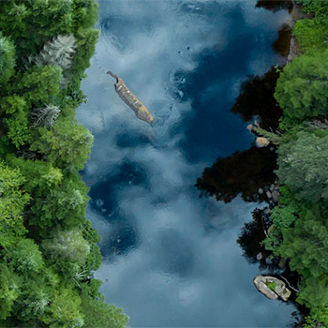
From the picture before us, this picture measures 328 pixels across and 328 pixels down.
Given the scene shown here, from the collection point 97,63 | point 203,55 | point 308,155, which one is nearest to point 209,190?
point 308,155

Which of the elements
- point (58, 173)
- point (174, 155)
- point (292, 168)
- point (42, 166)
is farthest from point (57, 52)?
point (292, 168)

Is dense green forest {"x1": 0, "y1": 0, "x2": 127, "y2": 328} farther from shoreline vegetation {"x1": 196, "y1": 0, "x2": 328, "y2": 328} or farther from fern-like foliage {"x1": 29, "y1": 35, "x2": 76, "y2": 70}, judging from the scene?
shoreline vegetation {"x1": 196, "y1": 0, "x2": 328, "y2": 328}

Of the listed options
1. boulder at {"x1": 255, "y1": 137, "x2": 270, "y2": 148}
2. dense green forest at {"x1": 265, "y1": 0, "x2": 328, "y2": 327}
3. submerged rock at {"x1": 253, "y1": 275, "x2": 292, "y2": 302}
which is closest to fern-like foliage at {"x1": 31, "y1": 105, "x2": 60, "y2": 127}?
dense green forest at {"x1": 265, "y1": 0, "x2": 328, "y2": 327}

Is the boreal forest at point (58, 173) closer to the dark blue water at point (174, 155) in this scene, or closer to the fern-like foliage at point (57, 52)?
the fern-like foliage at point (57, 52)

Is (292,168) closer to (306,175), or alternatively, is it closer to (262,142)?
(306,175)

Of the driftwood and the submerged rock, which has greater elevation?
the driftwood

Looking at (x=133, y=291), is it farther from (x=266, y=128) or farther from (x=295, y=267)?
(x=266, y=128)

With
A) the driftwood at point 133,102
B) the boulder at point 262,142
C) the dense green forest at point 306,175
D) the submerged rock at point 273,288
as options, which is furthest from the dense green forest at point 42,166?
the boulder at point 262,142
